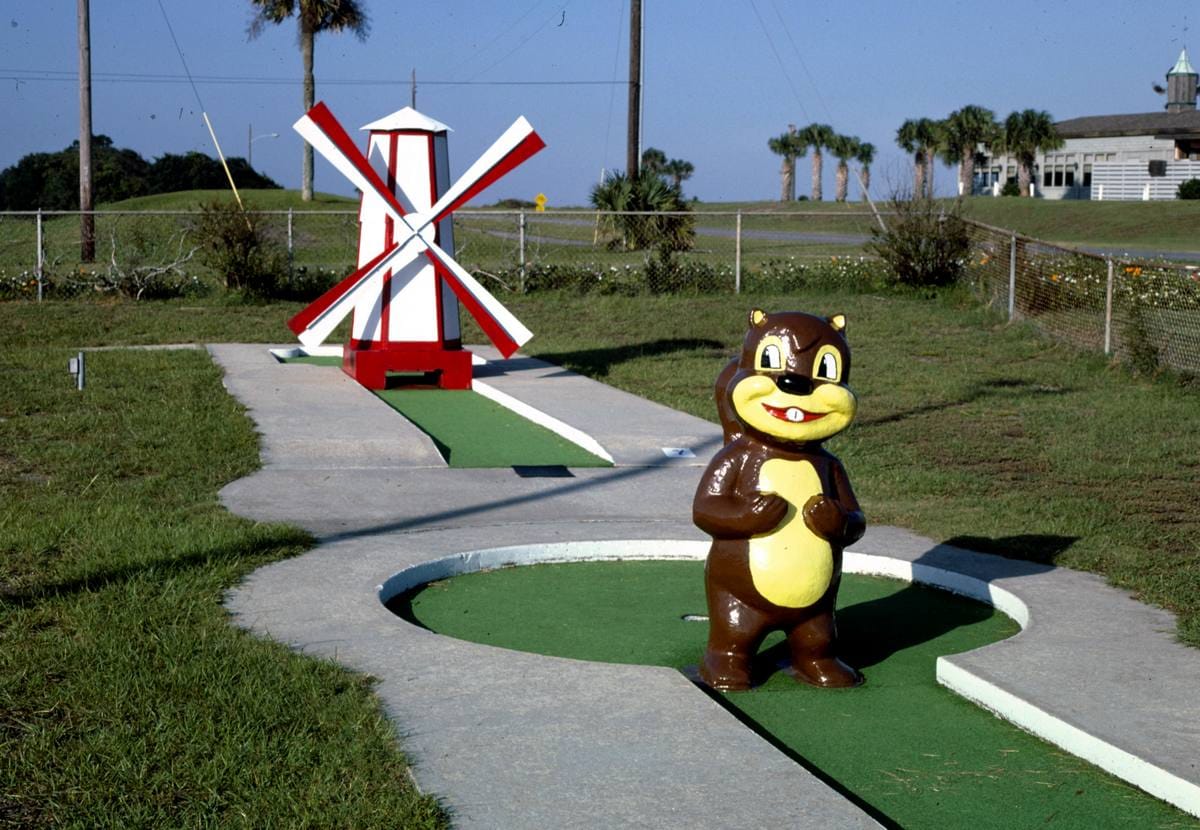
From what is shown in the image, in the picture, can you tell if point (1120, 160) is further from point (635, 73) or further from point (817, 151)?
point (635, 73)

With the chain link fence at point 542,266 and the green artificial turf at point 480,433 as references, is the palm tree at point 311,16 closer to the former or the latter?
the chain link fence at point 542,266

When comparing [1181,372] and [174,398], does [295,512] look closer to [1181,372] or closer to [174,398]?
[174,398]

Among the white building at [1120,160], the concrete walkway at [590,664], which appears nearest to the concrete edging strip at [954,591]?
the concrete walkway at [590,664]

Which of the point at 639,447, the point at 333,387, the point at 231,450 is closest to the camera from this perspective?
the point at 231,450

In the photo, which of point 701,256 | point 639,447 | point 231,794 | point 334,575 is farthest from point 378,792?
point 701,256

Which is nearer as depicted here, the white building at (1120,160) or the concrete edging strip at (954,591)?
the concrete edging strip at (954,591)

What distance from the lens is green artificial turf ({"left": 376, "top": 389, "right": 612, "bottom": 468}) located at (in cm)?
1034

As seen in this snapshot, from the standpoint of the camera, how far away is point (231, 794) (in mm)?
3908

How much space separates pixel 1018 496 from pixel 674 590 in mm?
3058

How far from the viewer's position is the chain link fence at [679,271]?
52.5 feet

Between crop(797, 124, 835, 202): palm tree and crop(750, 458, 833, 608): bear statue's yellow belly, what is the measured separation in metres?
65.0

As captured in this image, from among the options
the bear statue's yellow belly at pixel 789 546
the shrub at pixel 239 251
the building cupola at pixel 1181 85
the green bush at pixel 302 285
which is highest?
the building cupola at pixel 1181 85

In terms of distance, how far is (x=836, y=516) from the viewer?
16.4ft

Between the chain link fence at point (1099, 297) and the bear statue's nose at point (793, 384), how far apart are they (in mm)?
10083
